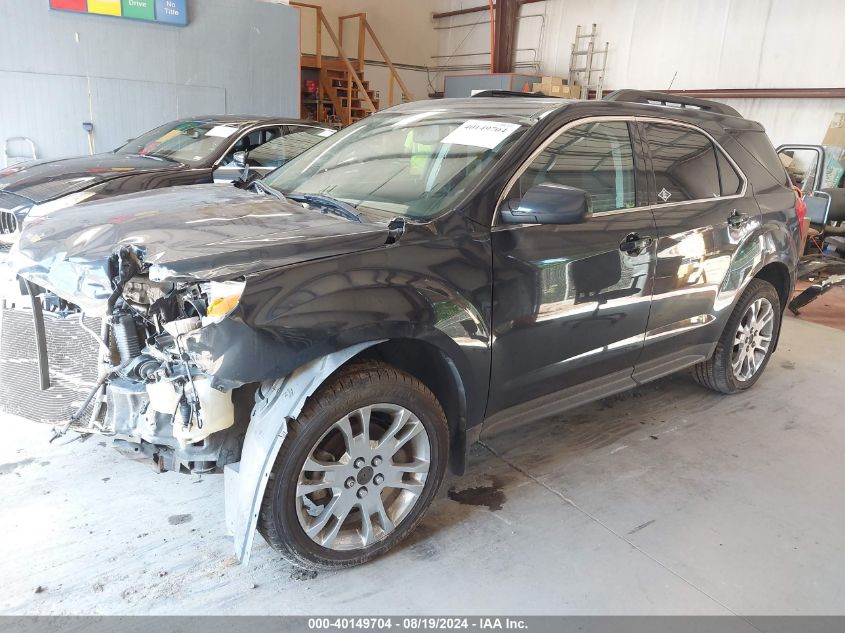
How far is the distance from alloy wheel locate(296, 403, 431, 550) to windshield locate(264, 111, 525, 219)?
0.77 metres

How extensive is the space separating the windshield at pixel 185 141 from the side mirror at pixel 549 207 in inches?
179

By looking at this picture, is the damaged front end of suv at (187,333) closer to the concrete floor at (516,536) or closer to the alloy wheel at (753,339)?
the concrete floor at (516,536)

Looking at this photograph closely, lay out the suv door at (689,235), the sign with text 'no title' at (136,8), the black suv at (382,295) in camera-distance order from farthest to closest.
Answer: the sign with text 'no title' at (136,8) < the suv door at (689,235) < the black suv at (382,295)

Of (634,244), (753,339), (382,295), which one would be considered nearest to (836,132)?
(753,339)

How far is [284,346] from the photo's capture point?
1863mm

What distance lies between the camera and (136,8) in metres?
9.04

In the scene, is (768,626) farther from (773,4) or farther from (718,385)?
(773,4)

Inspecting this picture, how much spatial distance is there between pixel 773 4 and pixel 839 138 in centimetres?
298

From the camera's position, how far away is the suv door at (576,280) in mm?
2414

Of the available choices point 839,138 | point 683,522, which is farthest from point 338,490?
point 839,138

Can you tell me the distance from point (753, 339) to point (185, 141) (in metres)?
5.48

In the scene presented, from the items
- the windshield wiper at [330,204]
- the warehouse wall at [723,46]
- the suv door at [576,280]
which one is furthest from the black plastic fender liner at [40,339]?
the warehouse wall at [723,46]

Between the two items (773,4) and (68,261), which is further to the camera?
(773,4)

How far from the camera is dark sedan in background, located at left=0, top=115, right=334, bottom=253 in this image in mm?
5191
